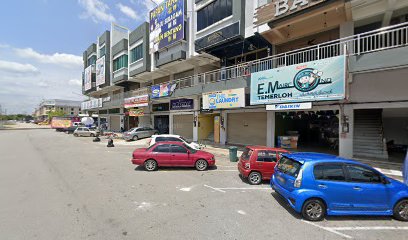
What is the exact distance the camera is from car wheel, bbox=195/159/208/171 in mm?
10664

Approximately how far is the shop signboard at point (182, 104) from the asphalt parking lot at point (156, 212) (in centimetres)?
1387

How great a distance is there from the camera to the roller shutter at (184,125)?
79.0 feet

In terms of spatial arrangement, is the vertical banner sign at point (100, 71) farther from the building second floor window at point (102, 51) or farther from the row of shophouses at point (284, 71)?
the row of shophouses at point (284, 71)

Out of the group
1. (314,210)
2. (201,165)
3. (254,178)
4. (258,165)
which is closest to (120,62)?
(201,165)

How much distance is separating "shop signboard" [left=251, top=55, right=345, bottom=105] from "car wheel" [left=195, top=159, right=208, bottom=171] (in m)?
5.61

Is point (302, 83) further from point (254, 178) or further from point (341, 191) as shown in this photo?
point (341, 191)

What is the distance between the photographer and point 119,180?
8680 mm

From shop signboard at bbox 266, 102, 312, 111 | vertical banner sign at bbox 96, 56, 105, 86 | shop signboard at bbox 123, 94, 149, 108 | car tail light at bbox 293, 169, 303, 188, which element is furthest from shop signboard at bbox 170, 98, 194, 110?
vertical banner sign at bbox 96, 56, 105, 86

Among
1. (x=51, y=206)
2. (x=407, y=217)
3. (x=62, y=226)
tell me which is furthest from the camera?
(x=51, y=206)

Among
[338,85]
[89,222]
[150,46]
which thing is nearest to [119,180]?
[89,222]

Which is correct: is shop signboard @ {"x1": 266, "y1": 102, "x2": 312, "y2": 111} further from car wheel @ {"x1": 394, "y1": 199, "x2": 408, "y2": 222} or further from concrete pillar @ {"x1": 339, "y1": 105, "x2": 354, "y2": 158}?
car wheel @ {"x1": 394, "y1": 199, "x2": 408, "y2": 222}

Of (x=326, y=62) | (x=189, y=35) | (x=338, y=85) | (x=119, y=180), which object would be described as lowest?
(x=119, y=180)

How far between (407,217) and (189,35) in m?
19.8

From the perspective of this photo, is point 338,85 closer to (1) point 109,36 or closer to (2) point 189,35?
(2) point 189,35
